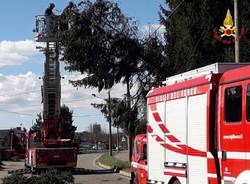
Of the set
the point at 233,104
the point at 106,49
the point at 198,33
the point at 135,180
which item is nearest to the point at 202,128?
the point at 233,104

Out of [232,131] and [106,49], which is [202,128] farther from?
[106,49]

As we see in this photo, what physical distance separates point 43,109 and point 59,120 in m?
1.10

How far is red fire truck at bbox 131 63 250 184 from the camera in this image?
9.92 m

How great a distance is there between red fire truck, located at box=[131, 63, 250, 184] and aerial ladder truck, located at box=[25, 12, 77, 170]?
724 inches

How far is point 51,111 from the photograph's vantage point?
3306 centimetres

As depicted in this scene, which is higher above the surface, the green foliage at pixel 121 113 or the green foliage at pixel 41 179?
the green foliage at pixel 121 113

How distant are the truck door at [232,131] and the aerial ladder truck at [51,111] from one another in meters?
22.5

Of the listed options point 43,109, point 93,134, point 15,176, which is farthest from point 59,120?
point 93,134

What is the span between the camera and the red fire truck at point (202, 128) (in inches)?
391

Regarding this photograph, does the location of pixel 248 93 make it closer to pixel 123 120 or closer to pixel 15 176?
pixel 15 176

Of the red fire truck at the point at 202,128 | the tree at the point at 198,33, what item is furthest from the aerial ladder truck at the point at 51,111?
the red fire truck at the point at 202,128

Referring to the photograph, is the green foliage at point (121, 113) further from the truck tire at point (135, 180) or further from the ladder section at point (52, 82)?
the truck tire at point (135, 180)

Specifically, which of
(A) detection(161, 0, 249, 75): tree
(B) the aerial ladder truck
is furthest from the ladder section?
(A) detection(161, 0, 249, 75): tree

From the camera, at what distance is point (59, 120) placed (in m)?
33.3
